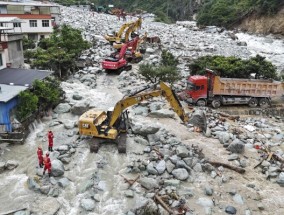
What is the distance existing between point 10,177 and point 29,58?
1925 centimetres

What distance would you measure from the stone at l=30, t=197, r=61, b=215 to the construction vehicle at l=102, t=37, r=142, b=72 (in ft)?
64.1

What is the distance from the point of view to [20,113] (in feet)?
58.0

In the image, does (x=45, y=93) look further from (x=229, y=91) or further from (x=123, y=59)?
(x=123, y=59)

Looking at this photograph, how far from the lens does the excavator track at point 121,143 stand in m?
16.0

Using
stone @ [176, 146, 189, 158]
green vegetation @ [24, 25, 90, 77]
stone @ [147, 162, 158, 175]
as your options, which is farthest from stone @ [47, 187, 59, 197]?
green vegetation @ [24, 25, 90, 77]

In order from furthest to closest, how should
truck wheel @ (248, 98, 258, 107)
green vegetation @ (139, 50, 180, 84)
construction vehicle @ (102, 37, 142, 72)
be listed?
construction vehicle @ (102, 37, 142, 72)
green vegetation @ (139, 50, 180, 84)
truck wheel @ (248, 98, 258, 107)

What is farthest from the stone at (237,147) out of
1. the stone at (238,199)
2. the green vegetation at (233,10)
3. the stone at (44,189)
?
the green vegetation at (233,10)

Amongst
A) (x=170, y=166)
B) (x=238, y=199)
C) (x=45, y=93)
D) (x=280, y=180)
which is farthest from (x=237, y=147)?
(x=45, y=93)

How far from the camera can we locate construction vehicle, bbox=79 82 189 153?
1566cm

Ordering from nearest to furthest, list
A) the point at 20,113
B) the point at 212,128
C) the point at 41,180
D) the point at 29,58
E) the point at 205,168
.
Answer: the point at 41,180 → the point at 205,168 → the point at 20,113 → the point at 212,128 → the point at 29,58

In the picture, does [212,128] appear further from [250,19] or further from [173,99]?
[250,19]

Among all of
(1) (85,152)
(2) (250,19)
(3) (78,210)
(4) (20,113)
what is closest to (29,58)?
(4) (20,113)

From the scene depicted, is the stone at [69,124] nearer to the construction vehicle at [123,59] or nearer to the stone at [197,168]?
the stone at [197,168]

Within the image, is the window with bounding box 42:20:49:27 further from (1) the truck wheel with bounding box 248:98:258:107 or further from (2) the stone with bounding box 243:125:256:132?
(2) the stone with bounding box 243:125:256:132
